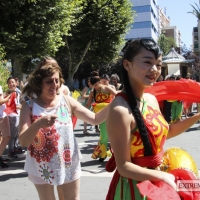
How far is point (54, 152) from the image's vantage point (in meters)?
2.72

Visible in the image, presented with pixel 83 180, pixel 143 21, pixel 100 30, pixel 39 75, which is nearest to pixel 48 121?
pixel 39 75

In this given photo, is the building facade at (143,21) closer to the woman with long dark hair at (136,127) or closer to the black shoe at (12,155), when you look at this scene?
the black shoe at (12,155)

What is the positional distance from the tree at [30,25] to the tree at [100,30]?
22.1 feet

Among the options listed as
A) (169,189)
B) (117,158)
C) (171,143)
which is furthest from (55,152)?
(171,143)

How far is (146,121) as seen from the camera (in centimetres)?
186

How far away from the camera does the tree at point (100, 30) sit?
25.4m

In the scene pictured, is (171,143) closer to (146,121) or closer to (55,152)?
(55,152)

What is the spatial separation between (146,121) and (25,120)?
1.21m

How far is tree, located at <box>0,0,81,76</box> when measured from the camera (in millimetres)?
16078

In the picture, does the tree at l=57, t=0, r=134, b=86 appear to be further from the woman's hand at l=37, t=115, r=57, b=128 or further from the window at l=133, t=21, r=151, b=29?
the window at l=133, t=21, r=151, b=29
